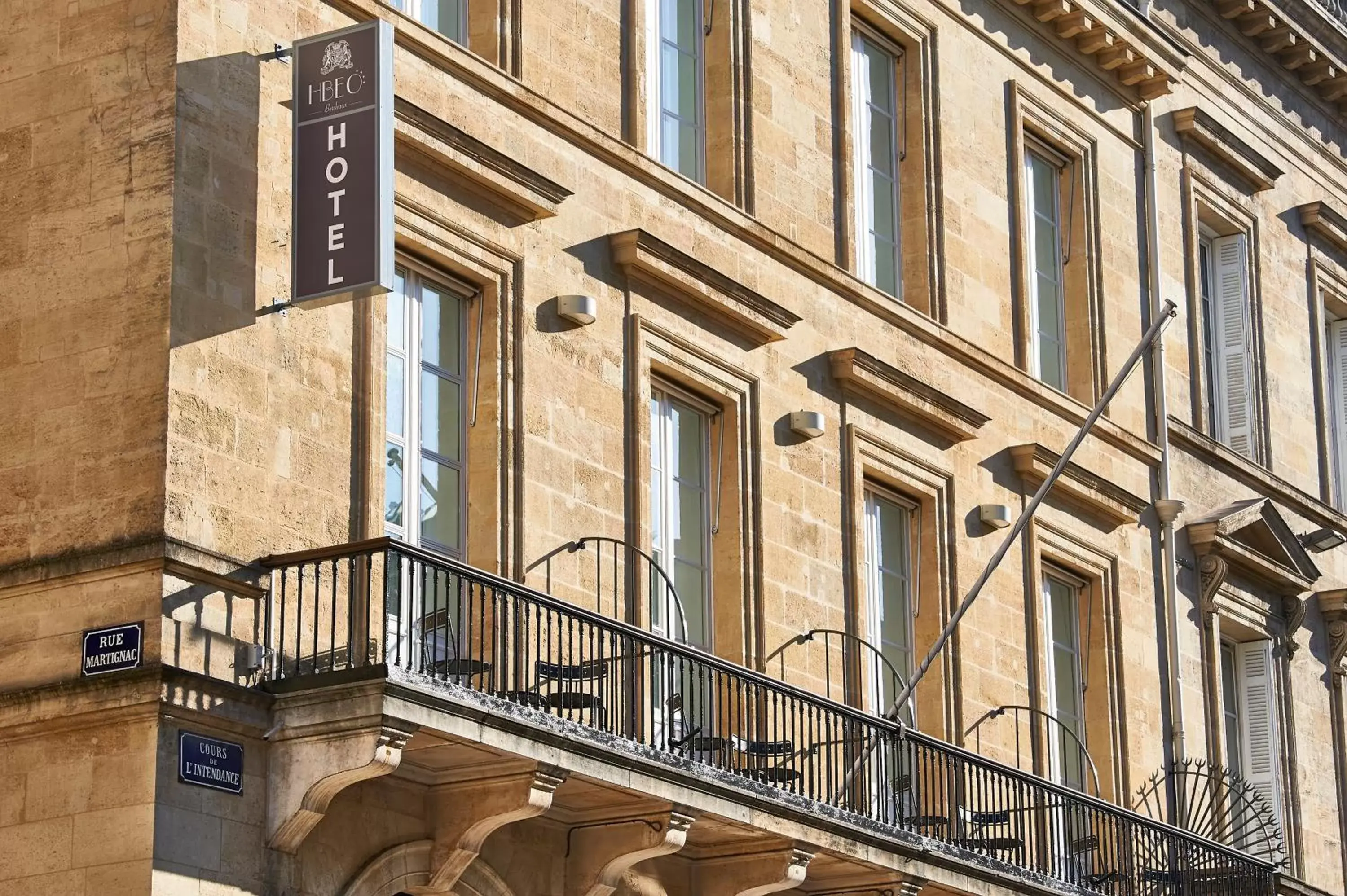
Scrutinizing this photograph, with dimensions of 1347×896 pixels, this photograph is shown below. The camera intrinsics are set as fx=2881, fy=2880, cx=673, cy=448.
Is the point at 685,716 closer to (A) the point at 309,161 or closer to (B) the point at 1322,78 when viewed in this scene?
(A) the point at 309,161

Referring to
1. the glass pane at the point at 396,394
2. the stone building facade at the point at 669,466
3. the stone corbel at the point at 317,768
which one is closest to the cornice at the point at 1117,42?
the stone building facade at the point at 669,466

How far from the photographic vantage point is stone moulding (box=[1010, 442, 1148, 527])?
951 inches

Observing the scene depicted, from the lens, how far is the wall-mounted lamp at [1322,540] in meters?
29.5

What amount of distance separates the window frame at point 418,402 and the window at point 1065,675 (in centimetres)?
765

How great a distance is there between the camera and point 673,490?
2036 cm

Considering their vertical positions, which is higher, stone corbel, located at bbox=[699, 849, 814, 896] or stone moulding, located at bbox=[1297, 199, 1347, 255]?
stone moulding, located at bbox=[1297, 199, 1347, 255]

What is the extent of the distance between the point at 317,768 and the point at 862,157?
390 inches

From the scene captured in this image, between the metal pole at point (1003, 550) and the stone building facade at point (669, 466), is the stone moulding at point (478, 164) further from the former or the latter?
the metal pole at point (1003, 550)

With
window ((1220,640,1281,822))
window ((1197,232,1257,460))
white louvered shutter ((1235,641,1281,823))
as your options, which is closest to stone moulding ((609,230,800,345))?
window ((1220,640,1281,822))

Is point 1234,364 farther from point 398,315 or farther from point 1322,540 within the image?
point 398,315

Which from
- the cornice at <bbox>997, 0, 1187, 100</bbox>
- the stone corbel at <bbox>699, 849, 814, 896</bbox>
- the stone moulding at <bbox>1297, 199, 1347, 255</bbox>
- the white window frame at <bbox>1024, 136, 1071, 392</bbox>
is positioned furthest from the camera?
the stone moulding at <bbox>1297, 199, 1347, 255</bbox>

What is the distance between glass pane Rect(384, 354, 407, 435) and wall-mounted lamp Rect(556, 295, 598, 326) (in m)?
1.55

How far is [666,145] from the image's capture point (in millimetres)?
21266

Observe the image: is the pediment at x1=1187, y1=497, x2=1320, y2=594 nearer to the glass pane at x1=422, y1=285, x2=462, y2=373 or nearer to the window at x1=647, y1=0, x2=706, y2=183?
the window at x1=647, y1=0, x2=706, y2=183
